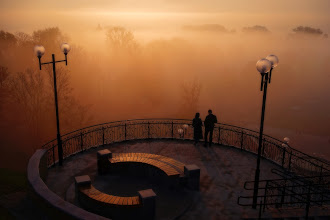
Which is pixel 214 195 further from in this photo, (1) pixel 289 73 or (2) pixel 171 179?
(1) pixel 289 73

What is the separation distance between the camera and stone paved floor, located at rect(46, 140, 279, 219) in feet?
31.4

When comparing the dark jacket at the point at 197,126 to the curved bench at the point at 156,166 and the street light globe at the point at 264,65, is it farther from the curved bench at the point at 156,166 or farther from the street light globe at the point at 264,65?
the street light globe at the point at 264,65

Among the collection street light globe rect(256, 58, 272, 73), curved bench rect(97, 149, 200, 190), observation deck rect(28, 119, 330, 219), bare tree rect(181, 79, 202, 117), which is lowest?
bare tree rect(181, 79, 202, 117)

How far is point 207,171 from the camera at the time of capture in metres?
12.5

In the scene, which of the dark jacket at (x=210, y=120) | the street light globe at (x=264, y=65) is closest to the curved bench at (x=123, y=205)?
the street light globe at (x=264, y=65)

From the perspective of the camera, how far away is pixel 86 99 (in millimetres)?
55812

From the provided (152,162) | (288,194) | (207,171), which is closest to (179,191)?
(152,162)

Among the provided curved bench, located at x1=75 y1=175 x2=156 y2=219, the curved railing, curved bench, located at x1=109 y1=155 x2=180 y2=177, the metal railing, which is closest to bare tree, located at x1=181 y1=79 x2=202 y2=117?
the curved railing

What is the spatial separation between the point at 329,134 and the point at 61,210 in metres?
69.5

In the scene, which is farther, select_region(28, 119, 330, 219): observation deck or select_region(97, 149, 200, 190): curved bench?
select_region(97, 149, 200, 190): curved bench

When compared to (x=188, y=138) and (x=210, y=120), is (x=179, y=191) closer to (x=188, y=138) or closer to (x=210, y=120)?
(x=210, y=120)

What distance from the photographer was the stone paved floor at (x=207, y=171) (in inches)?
377

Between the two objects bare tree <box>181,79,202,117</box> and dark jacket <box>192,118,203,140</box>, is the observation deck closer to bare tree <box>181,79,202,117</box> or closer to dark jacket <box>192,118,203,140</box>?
dark jacket <box>192,118,203,140</box>

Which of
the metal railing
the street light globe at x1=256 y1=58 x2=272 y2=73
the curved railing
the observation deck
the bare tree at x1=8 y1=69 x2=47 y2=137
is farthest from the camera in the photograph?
the bare tree at x1=8 y1=69 x2=47 y2=137
